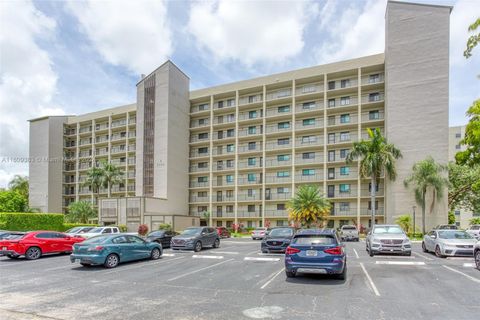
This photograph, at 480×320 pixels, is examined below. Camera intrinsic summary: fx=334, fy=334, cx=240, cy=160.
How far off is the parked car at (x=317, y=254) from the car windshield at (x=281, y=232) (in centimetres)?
807

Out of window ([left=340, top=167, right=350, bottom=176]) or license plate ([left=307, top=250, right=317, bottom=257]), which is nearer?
license plate ([left=307, top=250, right=317, bottom=257])

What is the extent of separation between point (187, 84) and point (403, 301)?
2075 inches

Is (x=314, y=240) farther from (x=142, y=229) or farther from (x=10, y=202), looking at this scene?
(x=10, y=202)

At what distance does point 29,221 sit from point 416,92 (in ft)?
145

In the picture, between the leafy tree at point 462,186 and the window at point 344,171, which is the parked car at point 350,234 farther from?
the leafy tree at point 462,186

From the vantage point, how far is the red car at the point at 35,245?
57.8 feet

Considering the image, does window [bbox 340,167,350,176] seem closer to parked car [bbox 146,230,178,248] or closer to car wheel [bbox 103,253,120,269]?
parked car [bbox 146,230,178,248]

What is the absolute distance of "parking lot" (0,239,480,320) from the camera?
24.9ft

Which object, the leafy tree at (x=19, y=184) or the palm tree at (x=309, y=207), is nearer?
the palm tree at (x=309, y=207)

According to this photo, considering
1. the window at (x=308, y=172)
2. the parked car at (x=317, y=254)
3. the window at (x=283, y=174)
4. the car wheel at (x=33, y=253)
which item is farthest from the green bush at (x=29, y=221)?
the window at (x=308, y=172)

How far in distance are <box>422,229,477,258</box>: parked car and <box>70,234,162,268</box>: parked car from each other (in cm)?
1480

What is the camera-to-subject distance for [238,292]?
9.59m

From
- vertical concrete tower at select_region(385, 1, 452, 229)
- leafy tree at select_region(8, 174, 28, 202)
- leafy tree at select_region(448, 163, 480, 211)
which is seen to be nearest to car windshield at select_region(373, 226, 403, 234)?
vertical concrete tower at select_region(385, 1, 452, 229)

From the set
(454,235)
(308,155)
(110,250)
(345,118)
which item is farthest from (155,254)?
(345,118)
